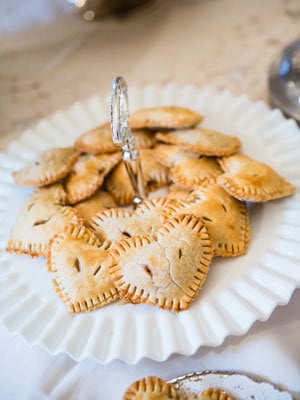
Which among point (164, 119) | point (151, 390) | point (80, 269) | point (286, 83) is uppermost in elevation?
point (286, 83)

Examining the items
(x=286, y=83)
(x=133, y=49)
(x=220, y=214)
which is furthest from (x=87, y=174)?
(x=133, y=49)

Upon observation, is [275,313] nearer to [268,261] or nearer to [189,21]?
[268,261]

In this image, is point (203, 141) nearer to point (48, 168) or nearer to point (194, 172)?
point (194, 172)

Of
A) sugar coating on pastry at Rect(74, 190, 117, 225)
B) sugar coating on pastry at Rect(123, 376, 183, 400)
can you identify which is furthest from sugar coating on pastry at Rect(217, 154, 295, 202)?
sugar coating on pastry at Rect(123, 376, 183, 400)

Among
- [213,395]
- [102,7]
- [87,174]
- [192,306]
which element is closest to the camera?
[213,395]

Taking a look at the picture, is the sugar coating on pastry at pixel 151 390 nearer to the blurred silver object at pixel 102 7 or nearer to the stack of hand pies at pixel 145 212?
the stack of hand pies at pixel 145 212

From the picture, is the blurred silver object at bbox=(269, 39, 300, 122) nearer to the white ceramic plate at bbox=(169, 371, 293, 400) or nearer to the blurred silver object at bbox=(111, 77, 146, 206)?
the blurred silver object at bbox=(111, 77, 146, 206)

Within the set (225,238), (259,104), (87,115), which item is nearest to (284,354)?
(225,238)
